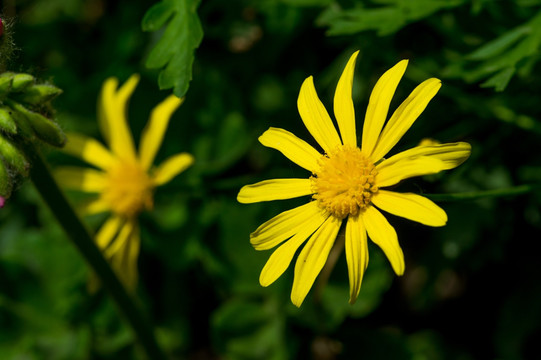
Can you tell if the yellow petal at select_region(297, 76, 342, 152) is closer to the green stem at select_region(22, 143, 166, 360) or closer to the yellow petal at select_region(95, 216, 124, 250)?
the green stem at select_region(22, 143, 166, 360)

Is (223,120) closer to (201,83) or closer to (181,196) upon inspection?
(201,83)

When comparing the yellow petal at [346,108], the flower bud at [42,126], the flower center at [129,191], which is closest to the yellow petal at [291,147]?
the yellow petal at [346,108]

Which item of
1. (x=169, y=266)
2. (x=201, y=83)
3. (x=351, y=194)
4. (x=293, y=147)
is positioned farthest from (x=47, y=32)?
(x=351, y=194)

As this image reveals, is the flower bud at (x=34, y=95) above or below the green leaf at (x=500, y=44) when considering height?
below

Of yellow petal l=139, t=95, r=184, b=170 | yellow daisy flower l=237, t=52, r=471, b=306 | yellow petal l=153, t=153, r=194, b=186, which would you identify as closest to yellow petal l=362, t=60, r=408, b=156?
yellow daisy flower l=237, t=52, r=471, b=306

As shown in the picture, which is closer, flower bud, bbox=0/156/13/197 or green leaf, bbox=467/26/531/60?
flower bud, bbox=0/156/13/197

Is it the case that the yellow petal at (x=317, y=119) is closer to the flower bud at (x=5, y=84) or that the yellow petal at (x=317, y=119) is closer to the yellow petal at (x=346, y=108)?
the yellow petal at (x=346, y=108)
